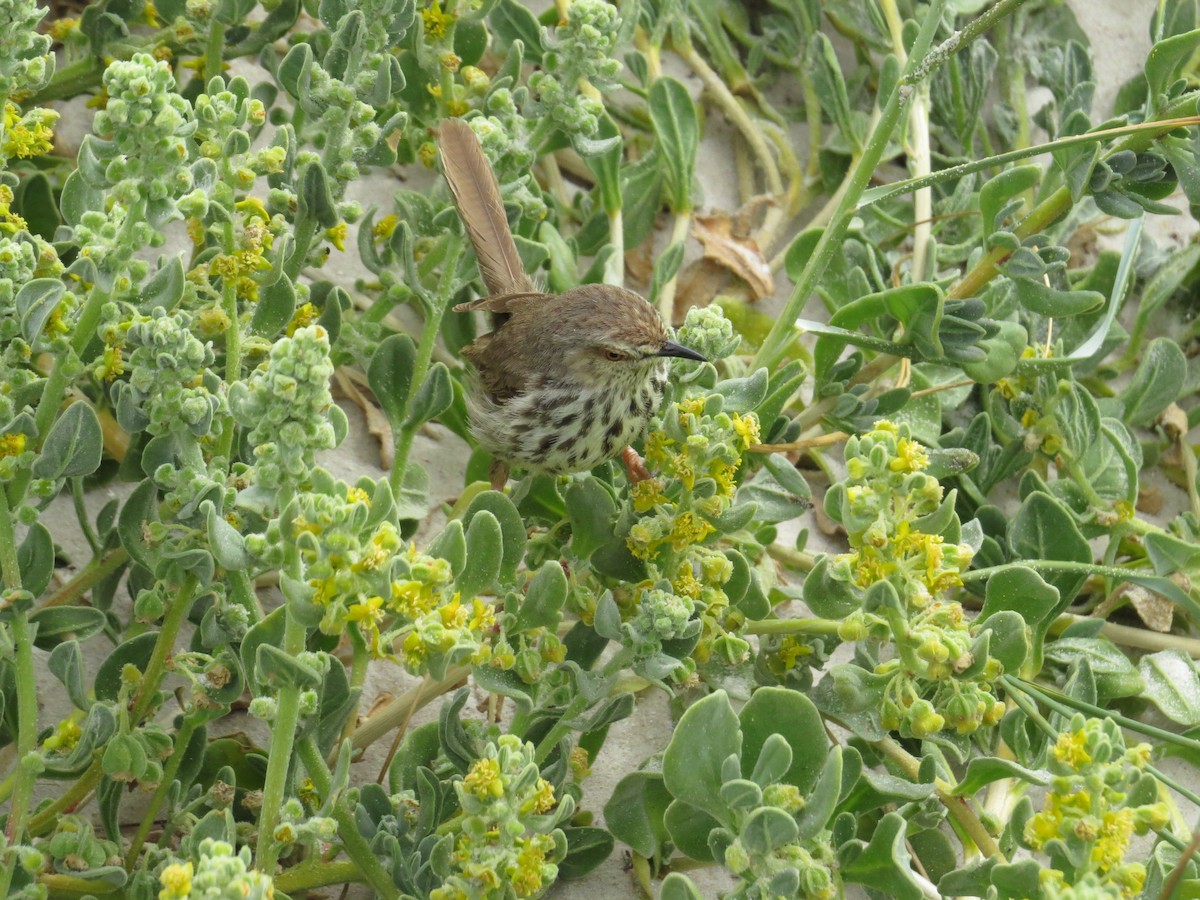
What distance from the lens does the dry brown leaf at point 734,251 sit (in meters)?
4.19

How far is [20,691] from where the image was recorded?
2334 mm

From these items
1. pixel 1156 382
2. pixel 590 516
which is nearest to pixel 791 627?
pixel 590 516

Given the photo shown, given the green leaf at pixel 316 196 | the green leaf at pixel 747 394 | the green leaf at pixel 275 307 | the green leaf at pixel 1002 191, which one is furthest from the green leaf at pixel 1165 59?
the green leaf at pixel 275 307

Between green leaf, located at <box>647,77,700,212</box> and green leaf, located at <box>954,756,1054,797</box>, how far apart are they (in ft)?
6.59

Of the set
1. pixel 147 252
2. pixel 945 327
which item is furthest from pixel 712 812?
pixel 147 252

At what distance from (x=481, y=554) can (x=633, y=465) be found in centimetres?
98

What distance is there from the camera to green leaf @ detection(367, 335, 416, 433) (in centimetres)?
309

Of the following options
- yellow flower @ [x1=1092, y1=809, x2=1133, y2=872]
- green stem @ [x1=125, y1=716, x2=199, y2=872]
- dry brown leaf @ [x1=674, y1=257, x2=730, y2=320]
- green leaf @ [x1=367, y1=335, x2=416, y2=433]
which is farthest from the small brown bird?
yellow flower @ [x1=1092, y1=809, x2=1133, y2=872]

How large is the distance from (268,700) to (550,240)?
2.09 m

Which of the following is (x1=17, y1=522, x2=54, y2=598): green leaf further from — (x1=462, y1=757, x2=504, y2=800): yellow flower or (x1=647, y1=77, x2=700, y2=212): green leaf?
(x1=647, y1=77, x2=700, y2=212): green leaf

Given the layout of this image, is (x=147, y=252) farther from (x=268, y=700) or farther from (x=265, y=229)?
(x=268, y=700)

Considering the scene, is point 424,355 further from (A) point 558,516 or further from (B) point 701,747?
(B) point 701,747

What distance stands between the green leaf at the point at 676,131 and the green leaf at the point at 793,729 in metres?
2.02

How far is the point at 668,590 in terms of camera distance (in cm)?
248
